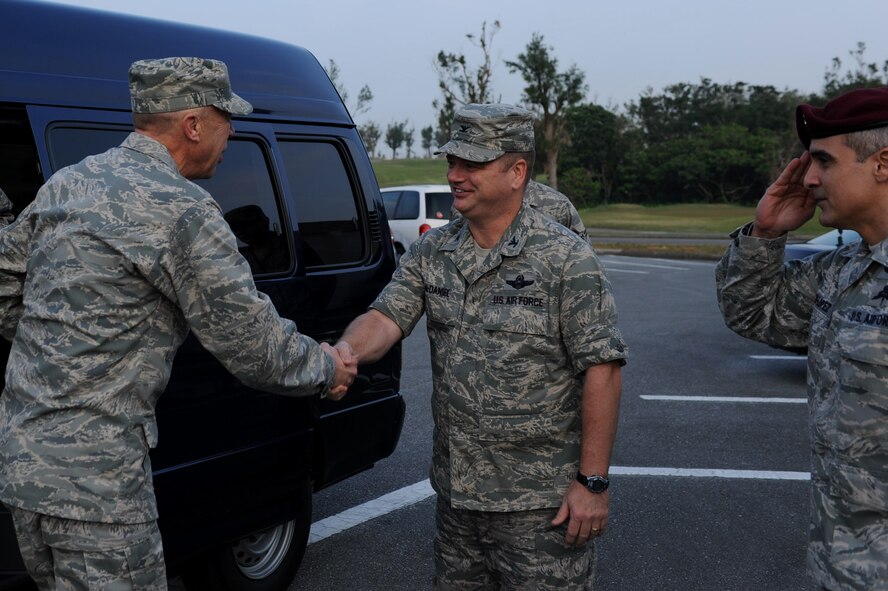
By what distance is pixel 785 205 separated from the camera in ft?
8.11

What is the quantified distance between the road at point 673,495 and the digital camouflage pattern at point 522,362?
177 centimetres

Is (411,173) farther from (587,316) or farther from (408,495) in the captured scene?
(587,316)

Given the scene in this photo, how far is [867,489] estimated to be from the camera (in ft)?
6.83

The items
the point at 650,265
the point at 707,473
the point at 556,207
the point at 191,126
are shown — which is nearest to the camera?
the point at 191,126

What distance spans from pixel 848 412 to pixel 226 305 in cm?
151

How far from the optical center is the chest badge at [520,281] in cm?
268

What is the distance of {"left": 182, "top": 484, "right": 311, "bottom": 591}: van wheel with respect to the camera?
3.74 meters

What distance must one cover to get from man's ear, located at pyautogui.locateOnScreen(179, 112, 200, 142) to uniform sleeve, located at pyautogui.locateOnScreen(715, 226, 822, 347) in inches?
57.6

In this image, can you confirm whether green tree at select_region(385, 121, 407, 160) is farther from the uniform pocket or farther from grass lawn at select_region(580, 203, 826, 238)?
the uniform pocket

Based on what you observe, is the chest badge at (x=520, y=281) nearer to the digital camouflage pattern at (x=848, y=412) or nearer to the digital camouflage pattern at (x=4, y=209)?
the digital camouflage pattern at (x=848, y=412)

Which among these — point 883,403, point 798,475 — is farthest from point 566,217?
point 883,403

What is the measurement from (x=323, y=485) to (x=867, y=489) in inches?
96.8

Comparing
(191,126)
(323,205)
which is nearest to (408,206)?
(323,205)

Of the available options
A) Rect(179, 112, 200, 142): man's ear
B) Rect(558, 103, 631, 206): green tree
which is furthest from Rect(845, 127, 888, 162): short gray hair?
Rect(558, 103, 631, 206): green tree
